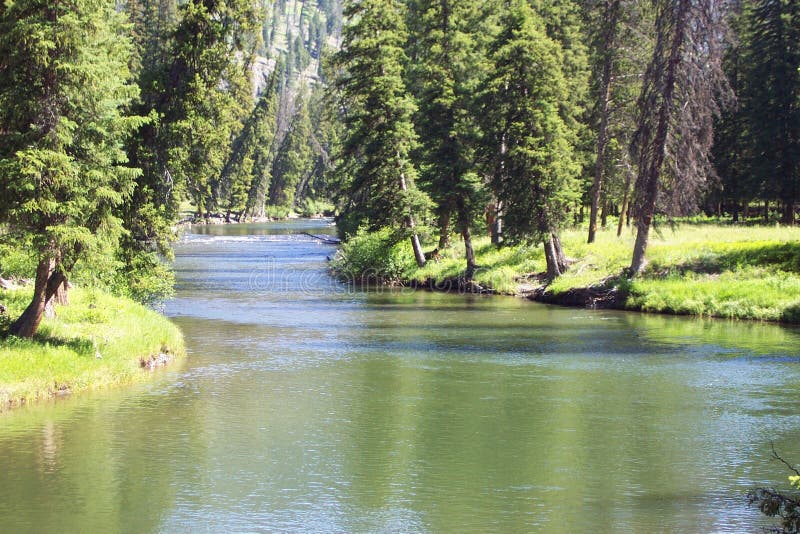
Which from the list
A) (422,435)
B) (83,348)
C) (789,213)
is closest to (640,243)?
(422,435)

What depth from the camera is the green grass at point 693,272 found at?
105 feet

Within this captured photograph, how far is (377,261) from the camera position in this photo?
4944 cm

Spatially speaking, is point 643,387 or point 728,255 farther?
point 728,255

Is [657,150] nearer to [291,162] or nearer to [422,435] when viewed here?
[422,435]

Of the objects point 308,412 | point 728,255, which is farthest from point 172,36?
point 728,255

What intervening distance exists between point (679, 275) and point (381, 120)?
1947 centimetres

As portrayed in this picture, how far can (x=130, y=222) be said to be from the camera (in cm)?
2589

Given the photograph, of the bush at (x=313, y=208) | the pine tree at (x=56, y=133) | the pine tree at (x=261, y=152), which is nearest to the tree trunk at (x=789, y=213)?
the pine tree at (x=56, y=133)

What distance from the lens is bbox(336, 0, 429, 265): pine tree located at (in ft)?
150

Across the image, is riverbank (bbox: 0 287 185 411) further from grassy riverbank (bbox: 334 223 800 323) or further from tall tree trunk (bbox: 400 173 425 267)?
tall tree trunk (bbox: 400 173 425 267)

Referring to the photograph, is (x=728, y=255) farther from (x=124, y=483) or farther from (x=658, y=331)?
(x=124, y=483)

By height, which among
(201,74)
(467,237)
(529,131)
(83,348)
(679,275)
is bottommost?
(83,348)

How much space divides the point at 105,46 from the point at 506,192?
77.7ft

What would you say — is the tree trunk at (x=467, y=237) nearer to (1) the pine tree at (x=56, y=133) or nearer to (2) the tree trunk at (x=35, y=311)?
(1) the pine tree at (x=56, y=133)
